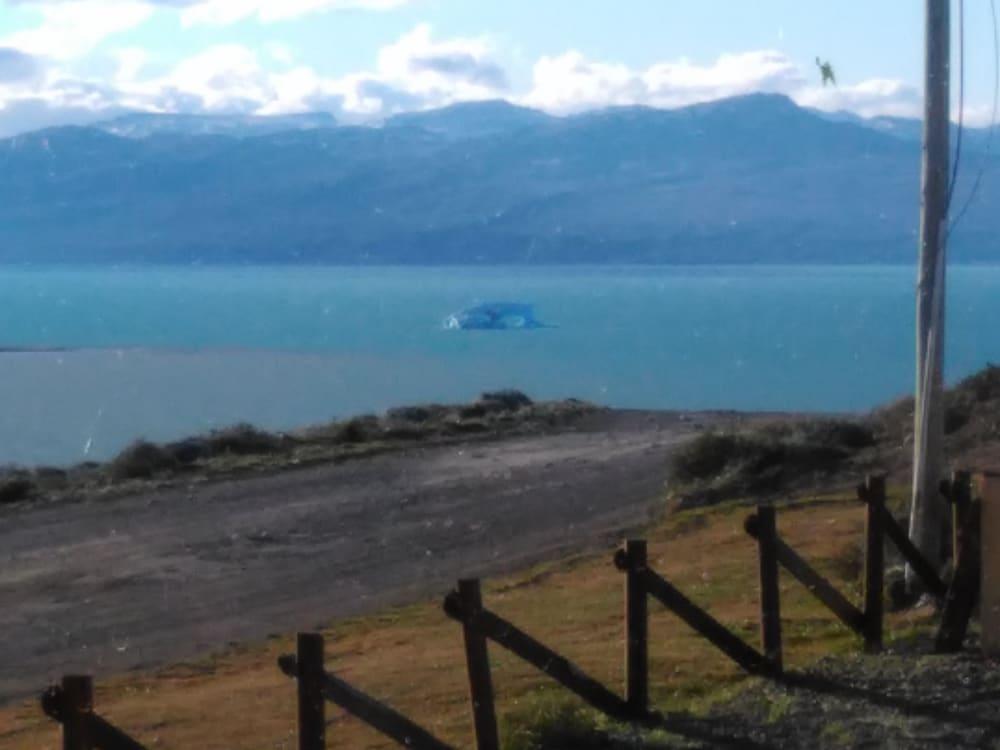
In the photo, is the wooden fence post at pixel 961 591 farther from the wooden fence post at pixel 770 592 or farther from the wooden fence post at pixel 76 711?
the wooden fence post at pixel 76 711

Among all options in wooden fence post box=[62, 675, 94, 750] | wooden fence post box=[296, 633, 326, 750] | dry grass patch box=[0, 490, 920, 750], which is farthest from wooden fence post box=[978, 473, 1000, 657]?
wooden fence post box=[62, 675, 94, 750]

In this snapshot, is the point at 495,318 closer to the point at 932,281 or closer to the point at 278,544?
the point at 278,544

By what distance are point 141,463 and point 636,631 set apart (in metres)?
23.5

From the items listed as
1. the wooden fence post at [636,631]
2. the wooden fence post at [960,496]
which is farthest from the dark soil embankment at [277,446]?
the wooden fence post at [636,631]

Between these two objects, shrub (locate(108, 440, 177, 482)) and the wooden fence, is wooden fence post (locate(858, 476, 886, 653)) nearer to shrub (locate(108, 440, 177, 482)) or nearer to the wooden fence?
the wooden fence

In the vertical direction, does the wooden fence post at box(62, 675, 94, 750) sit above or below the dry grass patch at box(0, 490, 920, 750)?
above

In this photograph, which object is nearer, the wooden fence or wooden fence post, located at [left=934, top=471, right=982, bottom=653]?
the wooden fence

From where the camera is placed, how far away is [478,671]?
8.31 m

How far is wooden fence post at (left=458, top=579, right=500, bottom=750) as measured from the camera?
326 inches

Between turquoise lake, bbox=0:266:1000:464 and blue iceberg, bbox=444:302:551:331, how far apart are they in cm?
86

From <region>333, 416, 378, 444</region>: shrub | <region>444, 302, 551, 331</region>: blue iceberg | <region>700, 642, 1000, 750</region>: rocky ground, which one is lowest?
<region>333, 416, 378, 444</region>: shrub

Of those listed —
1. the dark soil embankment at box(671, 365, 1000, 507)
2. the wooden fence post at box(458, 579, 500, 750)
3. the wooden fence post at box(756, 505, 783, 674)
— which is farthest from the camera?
the dark soil embankment at box(671, 365, 1000, 507)

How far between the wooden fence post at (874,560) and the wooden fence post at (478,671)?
340 cm

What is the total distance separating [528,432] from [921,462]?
26.6 metres
